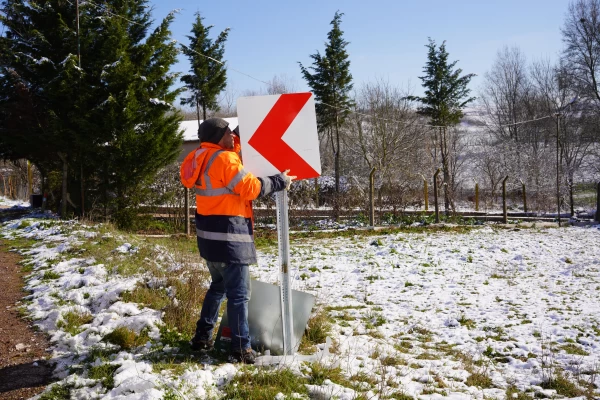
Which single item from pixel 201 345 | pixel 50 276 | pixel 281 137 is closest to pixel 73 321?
pixel 201 345

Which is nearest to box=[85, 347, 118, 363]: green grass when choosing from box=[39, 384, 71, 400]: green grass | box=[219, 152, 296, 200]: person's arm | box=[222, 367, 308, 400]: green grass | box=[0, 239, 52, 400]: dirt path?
box=[0, 239, 52, 400]: dirt path

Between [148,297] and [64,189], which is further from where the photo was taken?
[64,189]

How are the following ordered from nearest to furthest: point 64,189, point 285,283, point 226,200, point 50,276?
point 226,200 → point 285,283 → point 50,276 → point 64,189

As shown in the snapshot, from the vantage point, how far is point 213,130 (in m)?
3.62

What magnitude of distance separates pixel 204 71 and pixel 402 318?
24.2 metres

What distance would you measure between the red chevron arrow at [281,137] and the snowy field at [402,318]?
1.58 metres

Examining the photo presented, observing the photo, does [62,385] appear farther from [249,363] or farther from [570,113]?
[570,113]

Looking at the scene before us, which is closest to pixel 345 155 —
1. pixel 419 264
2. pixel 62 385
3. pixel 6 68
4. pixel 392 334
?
pixel 6 68

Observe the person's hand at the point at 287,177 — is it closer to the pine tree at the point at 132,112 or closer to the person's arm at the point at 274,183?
the person's arm at the point at 274,183

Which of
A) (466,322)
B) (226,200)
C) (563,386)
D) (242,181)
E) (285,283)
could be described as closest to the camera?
(242,181)

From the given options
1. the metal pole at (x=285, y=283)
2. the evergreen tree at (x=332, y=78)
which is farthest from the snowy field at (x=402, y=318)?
the evergreen tree at (x=332, y=78)

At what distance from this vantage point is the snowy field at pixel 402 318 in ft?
11.9

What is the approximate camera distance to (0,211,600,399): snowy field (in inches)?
142

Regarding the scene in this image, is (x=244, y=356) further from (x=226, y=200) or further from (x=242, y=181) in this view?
(x=242, y=181)
